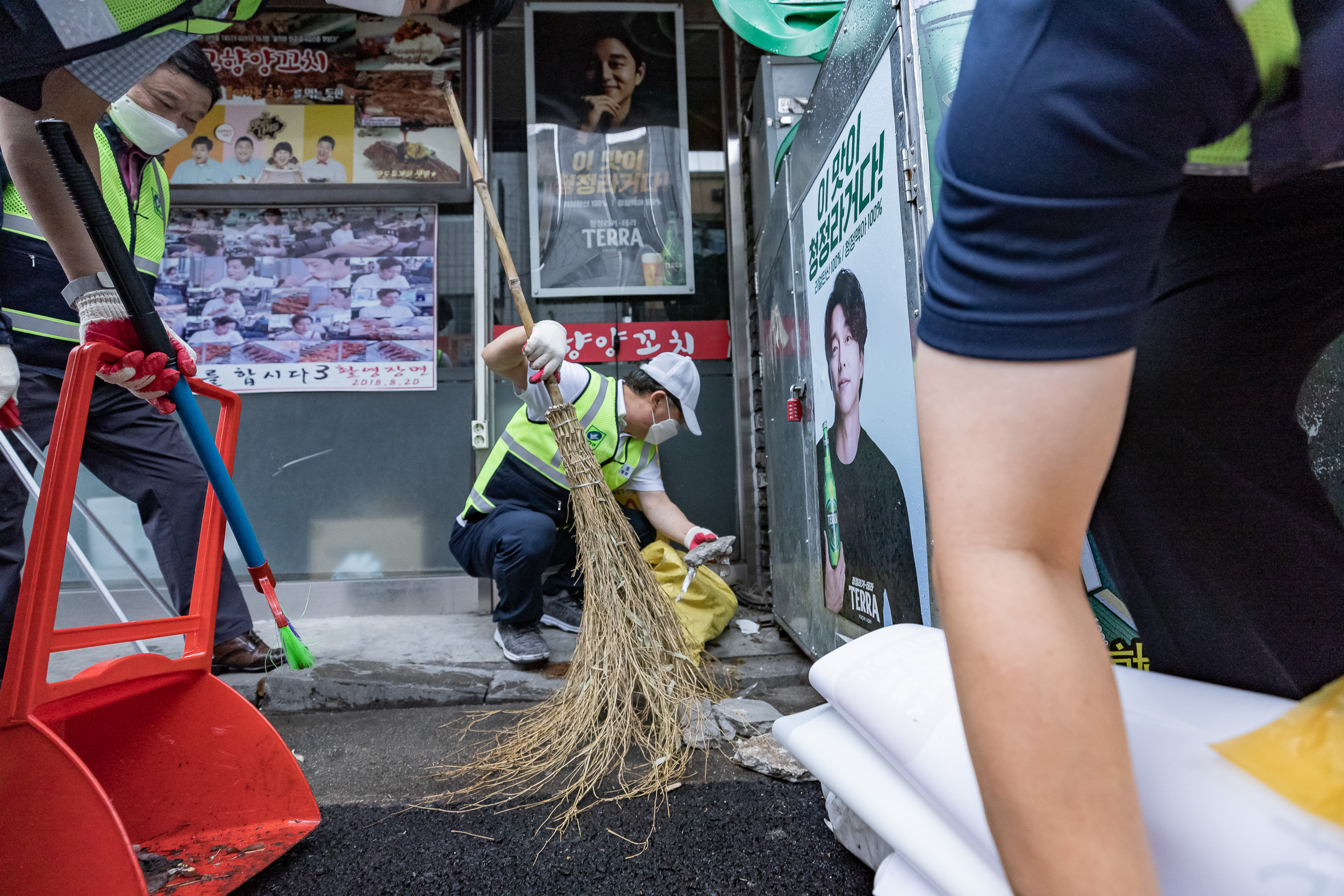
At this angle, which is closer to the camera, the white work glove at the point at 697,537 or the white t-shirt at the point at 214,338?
the white work glove at the point at 697,537

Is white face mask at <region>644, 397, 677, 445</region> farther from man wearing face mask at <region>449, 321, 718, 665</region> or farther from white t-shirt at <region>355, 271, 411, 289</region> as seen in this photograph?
white t-shirt at <region>355, 271, 411, 289</region>

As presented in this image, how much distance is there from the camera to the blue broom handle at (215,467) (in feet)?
4.34

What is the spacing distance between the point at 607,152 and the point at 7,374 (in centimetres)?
269

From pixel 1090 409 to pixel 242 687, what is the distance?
2.44 metres

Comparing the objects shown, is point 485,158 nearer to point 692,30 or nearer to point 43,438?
point 692,30

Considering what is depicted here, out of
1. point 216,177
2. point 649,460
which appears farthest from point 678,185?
point 216,177

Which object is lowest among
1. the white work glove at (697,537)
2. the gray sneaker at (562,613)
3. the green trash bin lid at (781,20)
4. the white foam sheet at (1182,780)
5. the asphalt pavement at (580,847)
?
the asphalt pavement at (580,847)

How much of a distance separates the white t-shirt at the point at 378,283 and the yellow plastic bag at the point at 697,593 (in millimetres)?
1787

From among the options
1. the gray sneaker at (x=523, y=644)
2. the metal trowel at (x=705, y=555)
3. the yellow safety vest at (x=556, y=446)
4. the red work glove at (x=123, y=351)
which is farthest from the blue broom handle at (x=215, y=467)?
the metal trowel at (x=705, y=555)

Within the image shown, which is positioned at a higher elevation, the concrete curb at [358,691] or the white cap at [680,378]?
the white cap at [680,378]

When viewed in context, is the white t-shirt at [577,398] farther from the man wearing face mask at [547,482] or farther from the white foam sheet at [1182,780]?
the white foam sheet at [1182,780]

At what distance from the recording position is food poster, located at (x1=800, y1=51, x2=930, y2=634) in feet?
4.54

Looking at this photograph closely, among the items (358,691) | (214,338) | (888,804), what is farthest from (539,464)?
(888,804)

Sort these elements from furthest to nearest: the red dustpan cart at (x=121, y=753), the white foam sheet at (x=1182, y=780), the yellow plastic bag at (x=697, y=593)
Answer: the yellow plastic bag at (x=697, y=593)
the red dustpan cart at (x=121, y=753)
the white foam sheet at (x=1182, y=780)
